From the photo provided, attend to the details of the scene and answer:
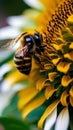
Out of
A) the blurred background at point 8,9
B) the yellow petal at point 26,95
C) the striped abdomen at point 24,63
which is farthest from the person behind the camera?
the blurred background at point 8,9

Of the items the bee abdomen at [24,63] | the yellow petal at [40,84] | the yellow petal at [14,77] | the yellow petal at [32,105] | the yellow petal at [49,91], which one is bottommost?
the yellow petal at [32,105]

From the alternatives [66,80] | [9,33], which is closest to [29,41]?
[66,80]

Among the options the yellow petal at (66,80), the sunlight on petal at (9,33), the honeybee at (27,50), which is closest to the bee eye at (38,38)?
the honeybee at (27,50)

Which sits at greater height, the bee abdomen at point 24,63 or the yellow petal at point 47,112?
the bee abdomen at point 24,63

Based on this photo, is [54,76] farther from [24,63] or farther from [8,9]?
[8,9]

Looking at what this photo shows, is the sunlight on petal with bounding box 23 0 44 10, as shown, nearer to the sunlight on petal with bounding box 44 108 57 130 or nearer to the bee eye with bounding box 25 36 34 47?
the bee eye with bounding box 25 36 34 47

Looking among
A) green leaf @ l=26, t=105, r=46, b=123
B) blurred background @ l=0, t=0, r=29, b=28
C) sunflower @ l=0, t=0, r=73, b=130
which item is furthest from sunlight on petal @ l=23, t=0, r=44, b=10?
blurred background @ l=0, t=0, r=29, b=28

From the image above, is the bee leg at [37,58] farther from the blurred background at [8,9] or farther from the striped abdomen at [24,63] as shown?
the blurred background at [8,9]
